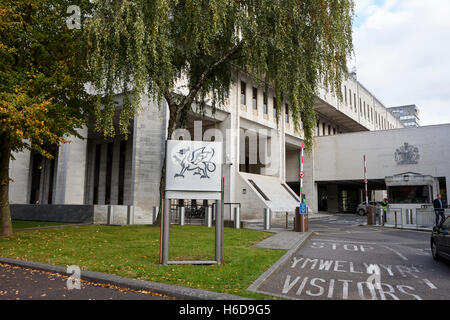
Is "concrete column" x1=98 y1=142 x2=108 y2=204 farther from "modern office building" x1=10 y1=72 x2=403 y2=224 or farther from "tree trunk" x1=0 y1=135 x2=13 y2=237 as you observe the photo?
"tree trunk" x1=0 y1=135 x2=13 y2=237

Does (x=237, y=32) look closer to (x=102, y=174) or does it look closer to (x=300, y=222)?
(x=300, y=222)

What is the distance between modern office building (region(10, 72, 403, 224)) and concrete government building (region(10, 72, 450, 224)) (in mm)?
67

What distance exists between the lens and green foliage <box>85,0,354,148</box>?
35.8ft

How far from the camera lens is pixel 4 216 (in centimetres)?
1181

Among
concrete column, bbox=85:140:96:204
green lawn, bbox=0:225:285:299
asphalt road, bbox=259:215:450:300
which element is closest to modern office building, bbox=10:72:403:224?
concrete column, bbox=85:140:96:204

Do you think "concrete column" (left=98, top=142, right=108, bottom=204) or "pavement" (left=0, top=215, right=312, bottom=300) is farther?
"concrete column" (left=98, top=142, right=108, bottom=204)

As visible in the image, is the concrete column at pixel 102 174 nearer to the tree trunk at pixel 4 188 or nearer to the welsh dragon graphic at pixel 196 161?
the tree trunk at pixel 4 188

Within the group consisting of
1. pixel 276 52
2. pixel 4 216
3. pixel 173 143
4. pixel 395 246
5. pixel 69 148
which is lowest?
pixel 395 246

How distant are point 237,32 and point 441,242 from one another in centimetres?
941

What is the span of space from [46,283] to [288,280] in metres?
4.11

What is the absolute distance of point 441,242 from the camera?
26.9 feet

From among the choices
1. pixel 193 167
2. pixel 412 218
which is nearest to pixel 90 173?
pixel 412 218
